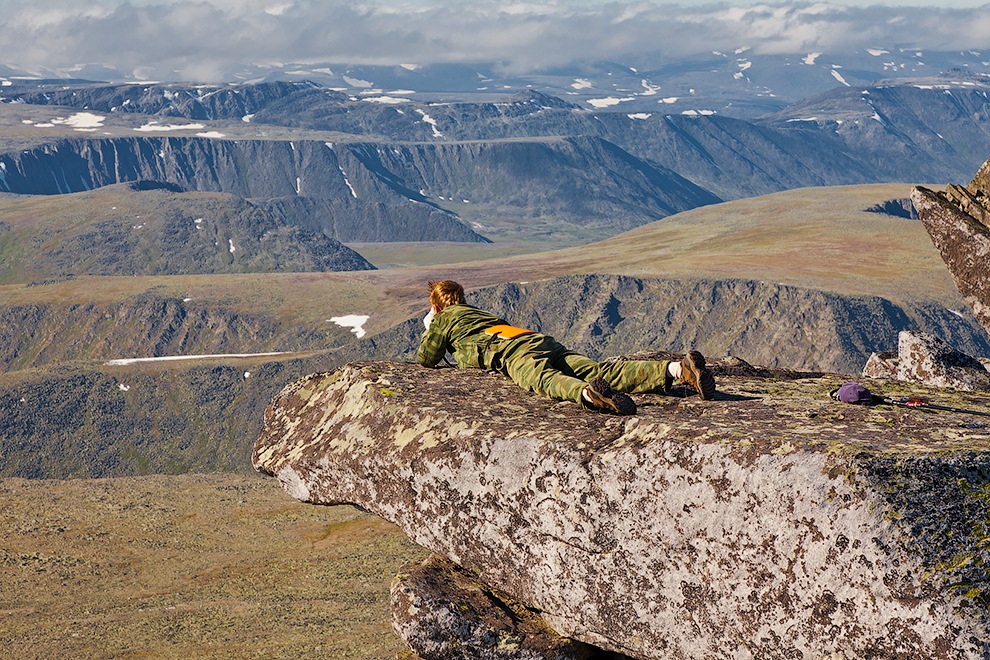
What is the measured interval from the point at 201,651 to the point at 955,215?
21.3 meters

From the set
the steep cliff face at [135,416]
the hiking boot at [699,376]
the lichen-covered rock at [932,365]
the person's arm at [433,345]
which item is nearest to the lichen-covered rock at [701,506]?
the hiking boot at [699,376]

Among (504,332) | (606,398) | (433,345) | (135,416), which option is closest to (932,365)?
(504,332)

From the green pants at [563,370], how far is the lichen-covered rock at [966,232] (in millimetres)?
10299

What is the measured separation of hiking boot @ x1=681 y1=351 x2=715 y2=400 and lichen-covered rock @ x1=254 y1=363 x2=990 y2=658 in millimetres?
270

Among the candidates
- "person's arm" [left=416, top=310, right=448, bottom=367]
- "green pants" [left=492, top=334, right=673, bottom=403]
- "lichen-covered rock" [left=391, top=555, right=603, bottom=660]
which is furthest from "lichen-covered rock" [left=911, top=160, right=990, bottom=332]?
"lichen-covered rock" [left=391, top=555, right=603, bottom=660]

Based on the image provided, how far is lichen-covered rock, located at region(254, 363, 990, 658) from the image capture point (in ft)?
40.9

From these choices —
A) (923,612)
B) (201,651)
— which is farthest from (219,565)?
(923,612)

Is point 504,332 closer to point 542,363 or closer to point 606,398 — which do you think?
point 542,363

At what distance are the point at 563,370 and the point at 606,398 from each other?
6.96 feet

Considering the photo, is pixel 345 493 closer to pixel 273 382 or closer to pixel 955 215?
pixel 955 215

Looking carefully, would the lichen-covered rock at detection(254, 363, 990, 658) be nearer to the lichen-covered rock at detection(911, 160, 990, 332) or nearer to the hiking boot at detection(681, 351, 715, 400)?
the hiking boot at detection(681, 351, 715, 400)

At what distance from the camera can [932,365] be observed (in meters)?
23.5

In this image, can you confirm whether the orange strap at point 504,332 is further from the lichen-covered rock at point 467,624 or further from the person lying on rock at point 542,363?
the lichen-covered rock at point 467,624

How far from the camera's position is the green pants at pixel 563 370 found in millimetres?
16906
